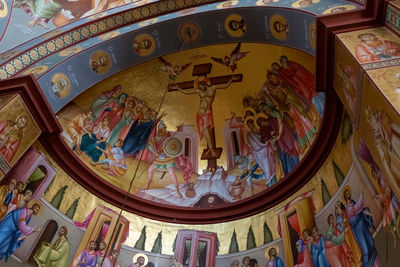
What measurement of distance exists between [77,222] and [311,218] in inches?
182

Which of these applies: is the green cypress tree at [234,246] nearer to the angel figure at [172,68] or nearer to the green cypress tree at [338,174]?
the green cypress tree at [338,174]

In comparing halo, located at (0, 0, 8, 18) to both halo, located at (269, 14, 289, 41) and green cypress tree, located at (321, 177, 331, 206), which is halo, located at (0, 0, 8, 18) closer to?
halo, located at (269, 14, 289, 41)

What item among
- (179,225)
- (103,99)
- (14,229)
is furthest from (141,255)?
(103,99)

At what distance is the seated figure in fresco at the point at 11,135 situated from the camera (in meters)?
6.75

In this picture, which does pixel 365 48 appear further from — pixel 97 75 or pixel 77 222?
pixel 77 222

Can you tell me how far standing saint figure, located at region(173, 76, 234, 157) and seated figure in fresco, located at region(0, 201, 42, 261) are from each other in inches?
164

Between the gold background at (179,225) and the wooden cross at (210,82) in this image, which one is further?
the wooden cross at (210,82)

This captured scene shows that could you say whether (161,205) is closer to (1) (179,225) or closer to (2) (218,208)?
(1) (179,225)

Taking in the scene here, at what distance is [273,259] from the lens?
792cm

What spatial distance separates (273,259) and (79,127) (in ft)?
16.1

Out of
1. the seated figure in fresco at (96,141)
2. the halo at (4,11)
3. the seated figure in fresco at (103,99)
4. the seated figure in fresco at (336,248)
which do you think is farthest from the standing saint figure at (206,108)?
the halo at (4,11)

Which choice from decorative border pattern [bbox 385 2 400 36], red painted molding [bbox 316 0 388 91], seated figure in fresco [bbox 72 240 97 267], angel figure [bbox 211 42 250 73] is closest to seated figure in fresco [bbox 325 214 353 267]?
red painted molding [bbox 316 0 388 91]

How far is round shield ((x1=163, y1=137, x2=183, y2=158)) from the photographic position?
10.1 meters

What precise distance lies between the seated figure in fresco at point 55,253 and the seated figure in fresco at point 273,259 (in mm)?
3914
